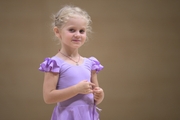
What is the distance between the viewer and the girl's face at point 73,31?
1360 mm

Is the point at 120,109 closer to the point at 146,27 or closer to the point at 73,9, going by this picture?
the point at 146,27

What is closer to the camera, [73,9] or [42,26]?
[73,9]

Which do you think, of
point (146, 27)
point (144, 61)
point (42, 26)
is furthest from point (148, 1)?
point (42, 26)

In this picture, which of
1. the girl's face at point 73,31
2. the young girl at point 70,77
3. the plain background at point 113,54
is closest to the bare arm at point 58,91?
the young girl at point 70,77

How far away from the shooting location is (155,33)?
284 centimetres

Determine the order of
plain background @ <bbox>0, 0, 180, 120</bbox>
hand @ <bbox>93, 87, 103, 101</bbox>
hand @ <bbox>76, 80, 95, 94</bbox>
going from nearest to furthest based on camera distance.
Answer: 1. hand @ <bbox>76, 80, 95, 94</bbox>
2. hand @ <bbox>93, 87, 103, 101</bbox>
3. plain background @ <bbox>0, 0, 180, 120</bbox>

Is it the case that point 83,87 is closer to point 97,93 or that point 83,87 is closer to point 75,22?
point 97,93

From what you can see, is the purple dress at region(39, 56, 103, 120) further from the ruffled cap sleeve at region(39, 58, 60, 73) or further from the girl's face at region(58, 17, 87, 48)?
the girl's face at region(58, 17, 87, 48)

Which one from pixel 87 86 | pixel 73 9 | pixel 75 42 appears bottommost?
pixel 87 86

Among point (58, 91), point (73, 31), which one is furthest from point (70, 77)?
point (73, 31)

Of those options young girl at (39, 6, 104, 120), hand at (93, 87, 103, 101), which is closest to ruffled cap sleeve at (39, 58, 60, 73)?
young girl at (39, 6, 104, 120)

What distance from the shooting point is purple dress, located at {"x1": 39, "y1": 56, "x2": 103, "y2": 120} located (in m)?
1.32

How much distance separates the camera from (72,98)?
52.9 inches

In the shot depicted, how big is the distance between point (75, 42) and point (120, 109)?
1.63 metres
